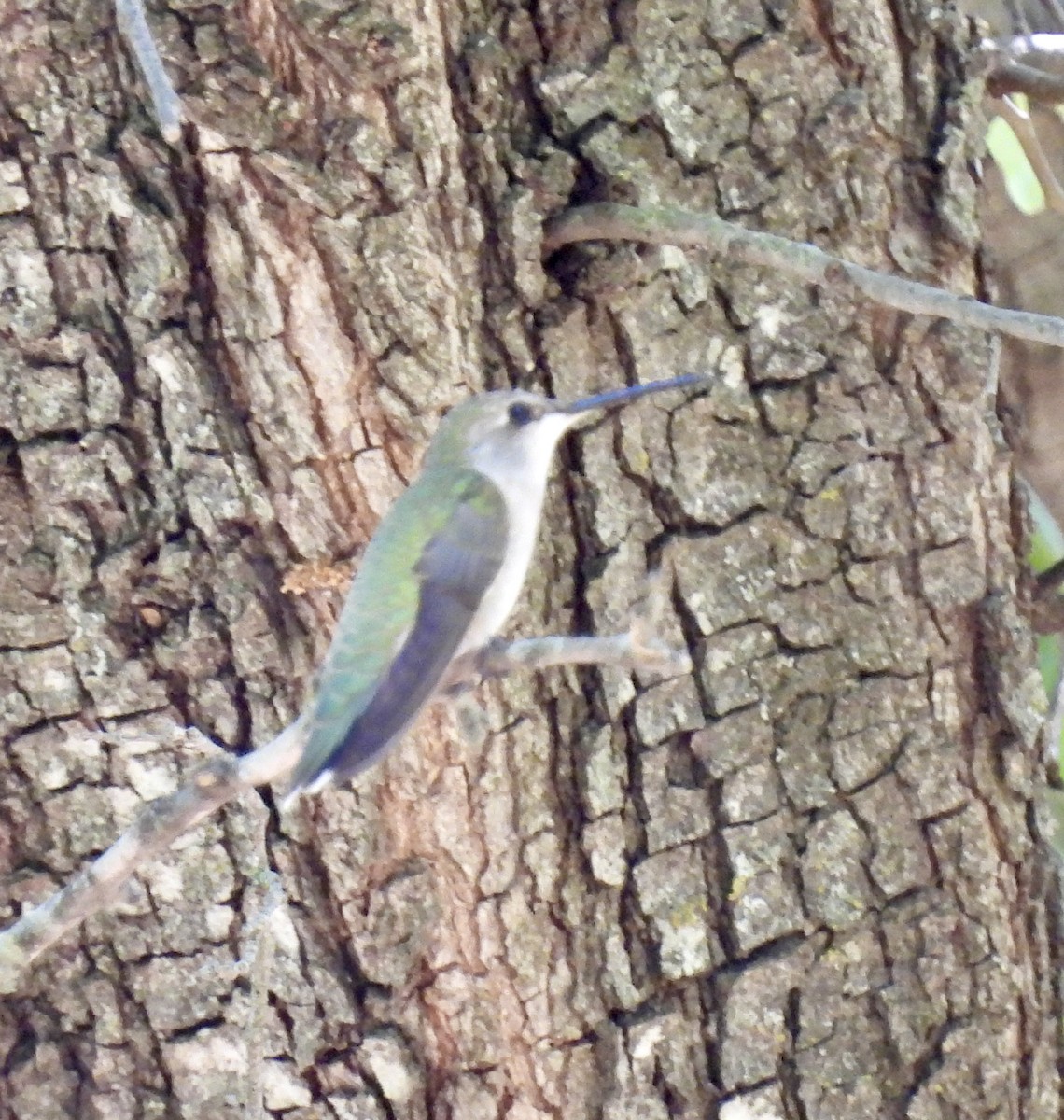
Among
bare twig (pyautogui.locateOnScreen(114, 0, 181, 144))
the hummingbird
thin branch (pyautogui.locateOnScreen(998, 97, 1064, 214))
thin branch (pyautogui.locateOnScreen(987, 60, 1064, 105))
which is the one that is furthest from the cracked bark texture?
bare twig (pyautogui.locateOnScreen(114, 0, 181, 144))

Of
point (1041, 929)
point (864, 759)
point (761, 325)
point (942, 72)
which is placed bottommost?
point (1041, 929)

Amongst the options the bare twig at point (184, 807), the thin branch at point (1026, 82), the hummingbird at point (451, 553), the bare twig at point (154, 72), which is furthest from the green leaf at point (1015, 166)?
the bare twig at point (154, 72)

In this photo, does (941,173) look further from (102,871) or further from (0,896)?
(0,896)

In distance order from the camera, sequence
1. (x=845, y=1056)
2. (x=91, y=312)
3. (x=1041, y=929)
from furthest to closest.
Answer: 1. (x=1041, y=929)
2. (x=845, y=1056)
3. (x=91, y=312)

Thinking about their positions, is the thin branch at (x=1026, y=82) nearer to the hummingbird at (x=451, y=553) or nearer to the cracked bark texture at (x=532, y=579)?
the cracked bark texture at (x=532, y=579)

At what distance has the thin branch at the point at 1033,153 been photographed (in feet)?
9.89

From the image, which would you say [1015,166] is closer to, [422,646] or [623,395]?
[623,395]

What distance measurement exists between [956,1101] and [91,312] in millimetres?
1885

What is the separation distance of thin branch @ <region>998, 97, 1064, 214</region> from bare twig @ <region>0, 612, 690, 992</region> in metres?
1.57

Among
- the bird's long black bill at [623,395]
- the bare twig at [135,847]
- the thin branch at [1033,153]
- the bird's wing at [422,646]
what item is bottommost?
the bare twig at [135,847]

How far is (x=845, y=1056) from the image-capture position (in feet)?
8.21

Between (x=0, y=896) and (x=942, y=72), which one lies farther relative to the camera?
(x=942, y=72)

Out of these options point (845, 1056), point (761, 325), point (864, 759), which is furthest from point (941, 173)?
point (845, 1056)

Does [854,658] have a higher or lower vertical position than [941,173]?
lower
